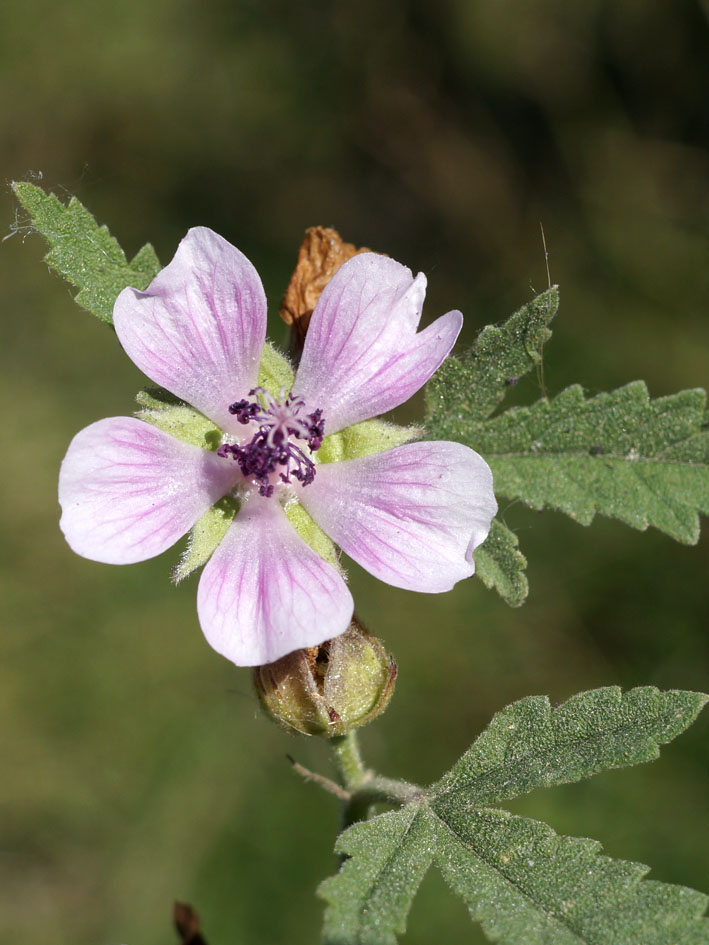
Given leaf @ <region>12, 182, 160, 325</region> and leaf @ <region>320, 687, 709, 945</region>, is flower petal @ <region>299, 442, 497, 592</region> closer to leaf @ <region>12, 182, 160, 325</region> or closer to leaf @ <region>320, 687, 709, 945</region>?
leaf @ <region>320, 687, 709, 945</region>

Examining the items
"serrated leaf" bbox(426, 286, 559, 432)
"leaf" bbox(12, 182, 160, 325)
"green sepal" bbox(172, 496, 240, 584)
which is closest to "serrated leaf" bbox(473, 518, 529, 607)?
"serrated leaf" bbox(426, 286, 559, 432)

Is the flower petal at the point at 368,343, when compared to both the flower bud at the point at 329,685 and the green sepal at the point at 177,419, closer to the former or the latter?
the green sepal at the point at 177,419

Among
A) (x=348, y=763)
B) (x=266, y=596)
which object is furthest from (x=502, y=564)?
(x=348, y=763)

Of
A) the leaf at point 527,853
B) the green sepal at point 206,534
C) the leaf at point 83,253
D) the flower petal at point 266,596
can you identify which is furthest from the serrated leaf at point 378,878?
the leaf at point 83,253

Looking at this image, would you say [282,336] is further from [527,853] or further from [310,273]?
[527,853]

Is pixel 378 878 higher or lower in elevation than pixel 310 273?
lower

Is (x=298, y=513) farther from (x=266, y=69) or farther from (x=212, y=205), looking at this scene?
(x=266, y=69)

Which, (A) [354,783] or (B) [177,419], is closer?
(B) [177,419]
